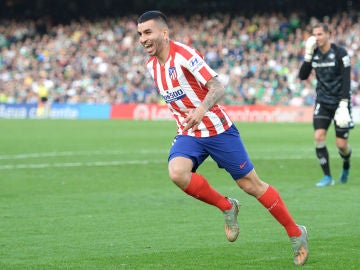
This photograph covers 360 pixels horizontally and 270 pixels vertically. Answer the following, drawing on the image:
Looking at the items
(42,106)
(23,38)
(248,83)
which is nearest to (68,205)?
(248,83)

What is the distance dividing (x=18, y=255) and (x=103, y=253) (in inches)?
30.2

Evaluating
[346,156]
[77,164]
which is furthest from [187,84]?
[77,164]

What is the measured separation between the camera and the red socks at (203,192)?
26.4ft

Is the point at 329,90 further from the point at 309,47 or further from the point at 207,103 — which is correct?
the point at 207,103

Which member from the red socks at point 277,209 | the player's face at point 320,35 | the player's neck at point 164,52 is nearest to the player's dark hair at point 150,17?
the player's neck at point 164,52

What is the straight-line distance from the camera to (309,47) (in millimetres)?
14016

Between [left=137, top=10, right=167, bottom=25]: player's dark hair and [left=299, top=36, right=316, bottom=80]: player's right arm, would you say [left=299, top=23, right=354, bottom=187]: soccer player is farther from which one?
[left=137, top=10, right=167, bottom=25]: player's dark hair

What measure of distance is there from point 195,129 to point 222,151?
1.06ft

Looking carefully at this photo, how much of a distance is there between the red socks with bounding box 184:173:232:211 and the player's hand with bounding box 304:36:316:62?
6122mm

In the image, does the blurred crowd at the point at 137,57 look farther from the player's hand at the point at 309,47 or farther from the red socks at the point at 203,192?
the red socks at the point at 203,192

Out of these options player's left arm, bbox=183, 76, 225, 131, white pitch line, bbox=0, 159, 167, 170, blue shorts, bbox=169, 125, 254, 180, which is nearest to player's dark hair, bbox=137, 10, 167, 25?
player's left arm, bbox=183, 76, 225, 131

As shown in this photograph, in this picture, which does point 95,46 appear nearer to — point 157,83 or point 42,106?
point 42,106

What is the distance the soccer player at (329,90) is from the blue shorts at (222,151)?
20.8 feet

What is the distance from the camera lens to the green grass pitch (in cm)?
797
